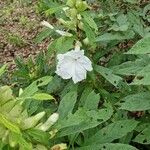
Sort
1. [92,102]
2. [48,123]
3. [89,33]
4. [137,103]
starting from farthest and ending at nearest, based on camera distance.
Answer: [89,33], [92,102], [137,103], [48,123]

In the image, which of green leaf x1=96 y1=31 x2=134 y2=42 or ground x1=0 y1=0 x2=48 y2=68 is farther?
ground x1=0 y1=0 x2=48 y2=68

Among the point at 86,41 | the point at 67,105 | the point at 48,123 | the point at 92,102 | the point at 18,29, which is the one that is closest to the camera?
the point at 48,123

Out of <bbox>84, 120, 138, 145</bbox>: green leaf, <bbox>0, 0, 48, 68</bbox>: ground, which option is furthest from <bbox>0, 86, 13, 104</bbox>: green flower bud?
<bbox>0, 0, 48, 68</bbox>: ground

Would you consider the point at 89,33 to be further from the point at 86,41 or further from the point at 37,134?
the point at 37,134

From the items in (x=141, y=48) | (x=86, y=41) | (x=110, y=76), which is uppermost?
(x=141, y=48)

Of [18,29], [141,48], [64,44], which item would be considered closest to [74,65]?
[64,44]

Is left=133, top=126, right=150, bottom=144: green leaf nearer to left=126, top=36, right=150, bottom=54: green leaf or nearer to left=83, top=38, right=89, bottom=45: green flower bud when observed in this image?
left=126, top=36, right=150, bottom=54: green leaf
